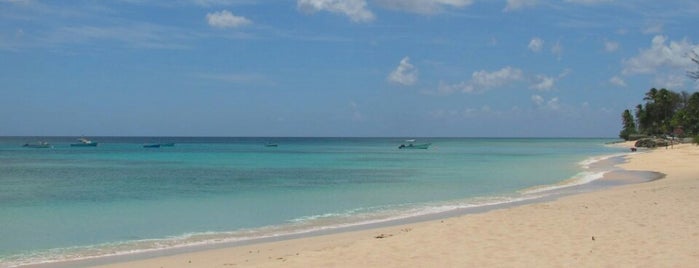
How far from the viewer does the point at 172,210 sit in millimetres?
21078

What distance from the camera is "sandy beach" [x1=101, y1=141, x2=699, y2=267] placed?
386 inches

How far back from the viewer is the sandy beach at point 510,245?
32.1 ft

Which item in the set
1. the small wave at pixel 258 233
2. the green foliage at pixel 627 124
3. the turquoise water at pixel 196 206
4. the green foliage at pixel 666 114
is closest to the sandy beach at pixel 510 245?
the small wave at pixel 258 233

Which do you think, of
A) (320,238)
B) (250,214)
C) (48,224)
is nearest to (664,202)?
(320,238)

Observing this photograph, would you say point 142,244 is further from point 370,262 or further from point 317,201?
point 317,201

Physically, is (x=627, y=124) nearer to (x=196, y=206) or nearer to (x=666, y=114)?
(x=666, y=114)

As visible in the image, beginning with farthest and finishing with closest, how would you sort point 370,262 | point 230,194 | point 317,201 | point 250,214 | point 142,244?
point 230,194, point 317,201, point 250,214, point 142,244, point 370,262

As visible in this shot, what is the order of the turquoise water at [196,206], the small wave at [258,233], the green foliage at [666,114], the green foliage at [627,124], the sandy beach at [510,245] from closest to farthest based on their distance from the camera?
the sandy beach at [510,245] < the small wave at [258,233] < the turquoise water at [196,206] < the green foliage at [666,114] < the green foliage at [627,124]

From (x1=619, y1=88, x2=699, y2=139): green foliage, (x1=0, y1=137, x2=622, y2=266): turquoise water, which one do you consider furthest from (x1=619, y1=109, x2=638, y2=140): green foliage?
(x1=0, y1=137, x2=622, y2=266): turquoise water

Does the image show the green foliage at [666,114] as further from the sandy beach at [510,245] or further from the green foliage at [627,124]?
the sandy beach at [510,245]

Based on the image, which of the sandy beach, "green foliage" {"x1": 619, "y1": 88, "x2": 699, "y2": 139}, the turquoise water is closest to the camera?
the sandy beach

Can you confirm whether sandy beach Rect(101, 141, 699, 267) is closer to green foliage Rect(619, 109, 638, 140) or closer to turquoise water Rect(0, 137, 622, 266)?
turquoise water Rect(0, 137, 622, 266)

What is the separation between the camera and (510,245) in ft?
36.2

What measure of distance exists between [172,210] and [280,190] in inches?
322
